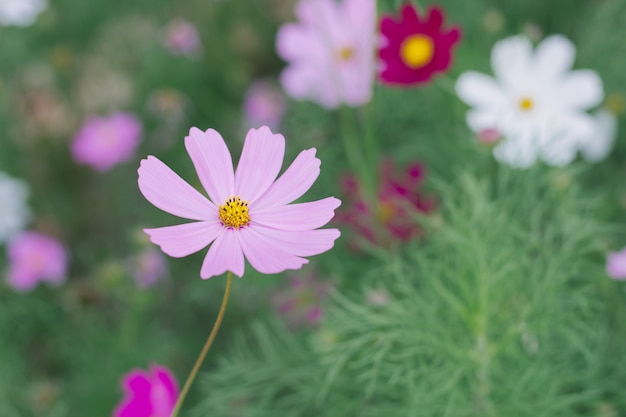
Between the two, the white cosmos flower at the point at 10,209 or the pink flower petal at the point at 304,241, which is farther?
the white cosmos flower at the point at 10,209

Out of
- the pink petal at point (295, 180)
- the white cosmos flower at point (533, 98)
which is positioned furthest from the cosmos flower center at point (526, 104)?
the pink petal at point (295, 180)

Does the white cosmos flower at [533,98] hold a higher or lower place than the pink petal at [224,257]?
higher

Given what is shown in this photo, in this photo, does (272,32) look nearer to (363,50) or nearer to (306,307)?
(363,50)

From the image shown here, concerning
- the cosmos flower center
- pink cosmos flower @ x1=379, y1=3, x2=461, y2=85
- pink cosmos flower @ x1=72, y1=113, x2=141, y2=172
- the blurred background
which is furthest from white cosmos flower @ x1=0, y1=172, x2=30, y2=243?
the cosmos flower center

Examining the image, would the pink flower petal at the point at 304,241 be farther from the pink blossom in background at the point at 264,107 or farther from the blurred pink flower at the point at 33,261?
the pink blossom in background at the point at 264,107

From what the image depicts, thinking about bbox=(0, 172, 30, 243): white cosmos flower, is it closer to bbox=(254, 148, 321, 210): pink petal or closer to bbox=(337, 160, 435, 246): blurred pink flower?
bbox=(337, 160, 435, 246): blurred pink flower

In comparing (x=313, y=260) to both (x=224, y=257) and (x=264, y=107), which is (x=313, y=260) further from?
(x=224, y=257)

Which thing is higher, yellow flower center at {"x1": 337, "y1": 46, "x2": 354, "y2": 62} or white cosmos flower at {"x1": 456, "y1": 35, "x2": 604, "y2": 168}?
yellow flower center at {"x1": 337, "y1": 46, "x2": 354, "y2": 62}
